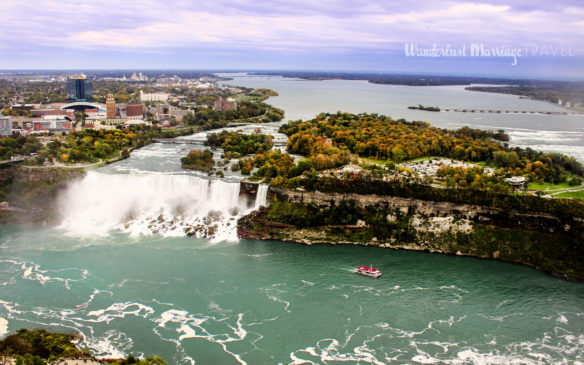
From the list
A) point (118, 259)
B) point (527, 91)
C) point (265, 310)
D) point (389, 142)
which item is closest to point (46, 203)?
point (118, 259)

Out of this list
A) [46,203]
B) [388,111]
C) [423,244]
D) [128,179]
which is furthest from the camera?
[388,111]

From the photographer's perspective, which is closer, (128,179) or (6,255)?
(6,255)

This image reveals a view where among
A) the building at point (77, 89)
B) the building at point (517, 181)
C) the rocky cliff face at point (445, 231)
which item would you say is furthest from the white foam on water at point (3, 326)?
the building at point (77, 89)

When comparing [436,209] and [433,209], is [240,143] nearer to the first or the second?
[433,209]

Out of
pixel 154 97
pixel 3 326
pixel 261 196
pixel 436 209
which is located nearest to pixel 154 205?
pixel 261 196

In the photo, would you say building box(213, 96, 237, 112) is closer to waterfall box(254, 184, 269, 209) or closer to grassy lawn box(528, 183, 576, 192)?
waterfall box(254, 184, 269, 209)

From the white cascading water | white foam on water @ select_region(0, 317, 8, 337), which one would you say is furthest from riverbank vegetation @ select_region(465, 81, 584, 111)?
white foam on water @ select_region(0, 317, 8, 337)

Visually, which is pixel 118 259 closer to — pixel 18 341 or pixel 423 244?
pixel 18 341
